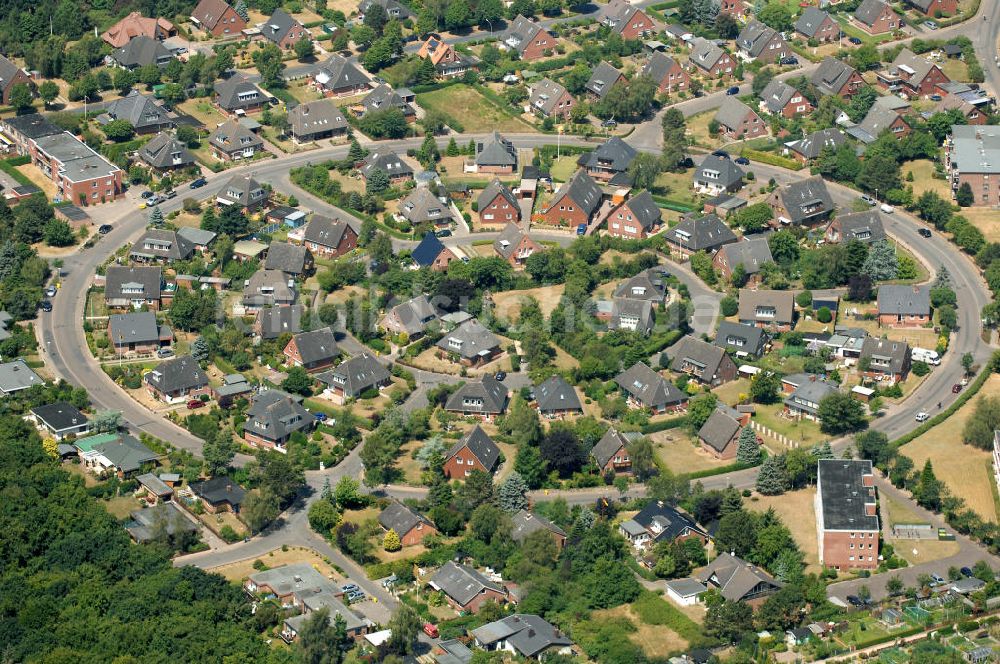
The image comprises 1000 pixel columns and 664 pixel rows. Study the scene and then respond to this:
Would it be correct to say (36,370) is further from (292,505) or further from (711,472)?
(711,472)

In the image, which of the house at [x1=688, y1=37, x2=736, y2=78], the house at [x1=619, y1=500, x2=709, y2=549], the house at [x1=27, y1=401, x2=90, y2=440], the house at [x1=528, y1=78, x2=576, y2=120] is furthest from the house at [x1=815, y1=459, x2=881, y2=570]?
the house at [x1=688, y1=37, x2=736, y2=78]

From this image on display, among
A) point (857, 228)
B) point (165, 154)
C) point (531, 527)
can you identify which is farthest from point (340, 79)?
point (531, 527)

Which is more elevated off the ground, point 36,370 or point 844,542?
point 844,542

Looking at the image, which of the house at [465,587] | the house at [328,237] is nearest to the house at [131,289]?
the house at [328,237]

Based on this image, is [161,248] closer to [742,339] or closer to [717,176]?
[742,339]

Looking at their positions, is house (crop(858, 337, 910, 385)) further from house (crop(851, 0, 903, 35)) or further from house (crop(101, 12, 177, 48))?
house (crop(101, 12, 177, 48))

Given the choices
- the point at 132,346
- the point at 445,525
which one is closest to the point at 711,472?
the point at 445,525

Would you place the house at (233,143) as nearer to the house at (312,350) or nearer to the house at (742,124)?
the house at (312,350)
